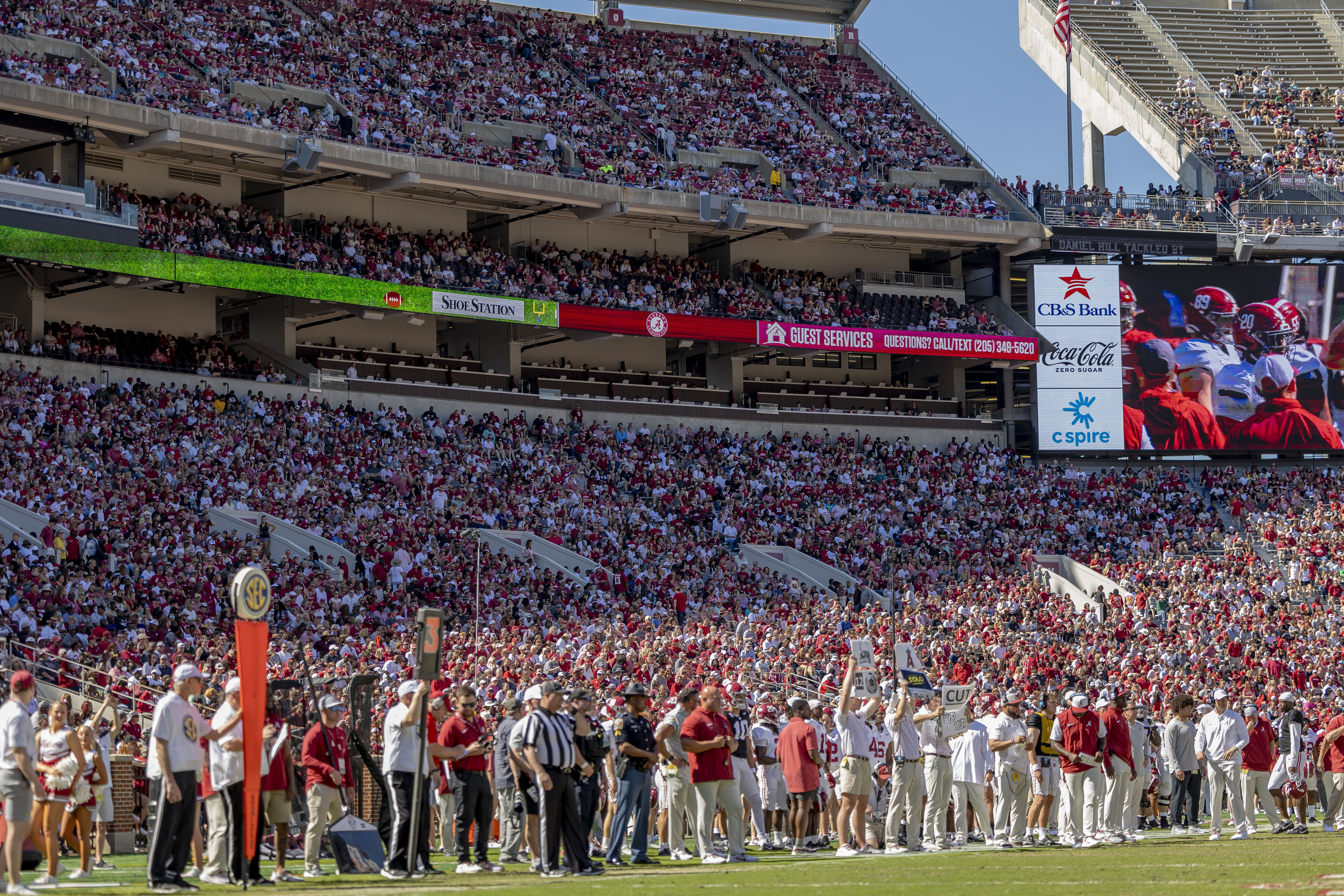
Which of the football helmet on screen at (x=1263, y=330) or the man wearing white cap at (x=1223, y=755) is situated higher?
the football helmet on screen at (x=1263, y=330)

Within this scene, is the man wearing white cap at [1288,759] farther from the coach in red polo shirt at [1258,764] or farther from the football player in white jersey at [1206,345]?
the football player in white jersey at [1206,345]

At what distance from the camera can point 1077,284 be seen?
46781mm

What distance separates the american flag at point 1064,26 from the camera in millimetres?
50031

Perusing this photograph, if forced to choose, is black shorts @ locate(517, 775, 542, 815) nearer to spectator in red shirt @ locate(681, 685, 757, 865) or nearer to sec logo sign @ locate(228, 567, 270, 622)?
spectator in red shirt @ locate(681, 685, 757, 865)

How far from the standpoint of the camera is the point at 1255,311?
46906 mm

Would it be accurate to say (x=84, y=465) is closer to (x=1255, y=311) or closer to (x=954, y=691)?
(x=954, y=691)

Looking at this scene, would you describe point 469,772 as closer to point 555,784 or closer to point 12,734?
point 555,784

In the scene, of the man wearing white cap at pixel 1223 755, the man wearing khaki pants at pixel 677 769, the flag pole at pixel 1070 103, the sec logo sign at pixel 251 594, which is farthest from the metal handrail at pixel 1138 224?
the sec logo sign at pixel 251 594

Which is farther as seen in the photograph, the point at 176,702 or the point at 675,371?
the point at 675,371

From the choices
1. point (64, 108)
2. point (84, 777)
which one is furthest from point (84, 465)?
point (84, 777)

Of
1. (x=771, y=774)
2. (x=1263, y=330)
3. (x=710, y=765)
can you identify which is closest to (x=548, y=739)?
(x=710, y=765)

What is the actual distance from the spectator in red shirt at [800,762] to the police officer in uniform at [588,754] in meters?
1.97

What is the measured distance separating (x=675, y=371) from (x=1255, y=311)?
1662 centimetres

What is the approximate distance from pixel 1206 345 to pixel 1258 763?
3048 cm
